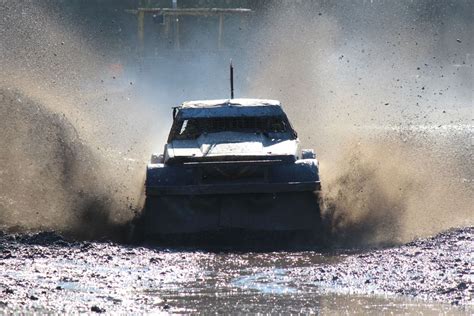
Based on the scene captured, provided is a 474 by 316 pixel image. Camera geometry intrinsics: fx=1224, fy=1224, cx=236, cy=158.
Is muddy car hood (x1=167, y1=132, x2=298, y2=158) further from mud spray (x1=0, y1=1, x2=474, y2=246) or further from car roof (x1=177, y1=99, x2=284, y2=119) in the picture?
mud spray (x1=0, y1=1, x2=474, y2=246)

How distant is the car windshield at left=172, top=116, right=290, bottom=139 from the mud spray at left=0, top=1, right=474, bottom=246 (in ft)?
3.04

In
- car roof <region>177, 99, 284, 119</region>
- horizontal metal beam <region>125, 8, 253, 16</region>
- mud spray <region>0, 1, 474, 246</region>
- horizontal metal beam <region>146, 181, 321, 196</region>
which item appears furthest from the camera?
horizontal metal beam <region>125, 8, 253, 16</region>

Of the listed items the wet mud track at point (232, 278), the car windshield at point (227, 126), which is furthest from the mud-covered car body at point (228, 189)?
the car windshield at point (227, 126)

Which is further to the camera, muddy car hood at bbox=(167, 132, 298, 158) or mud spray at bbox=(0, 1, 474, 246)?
mud spray at bbox=(0, 1, 474, 246)

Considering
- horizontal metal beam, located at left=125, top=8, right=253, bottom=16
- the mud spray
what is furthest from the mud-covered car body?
horizontal metal beam, located at left=125, top=8, right=253, bottom=16

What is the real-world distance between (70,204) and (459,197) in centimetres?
512

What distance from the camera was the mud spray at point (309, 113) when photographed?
48.4 feet

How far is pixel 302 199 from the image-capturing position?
44.8 ft

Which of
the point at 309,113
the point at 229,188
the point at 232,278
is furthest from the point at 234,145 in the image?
the point at 309,113

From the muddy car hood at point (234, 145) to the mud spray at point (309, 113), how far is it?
0.83 m

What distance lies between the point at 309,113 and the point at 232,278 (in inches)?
573

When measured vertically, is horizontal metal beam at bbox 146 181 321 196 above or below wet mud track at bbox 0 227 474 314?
above

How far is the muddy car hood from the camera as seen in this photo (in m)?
13.8

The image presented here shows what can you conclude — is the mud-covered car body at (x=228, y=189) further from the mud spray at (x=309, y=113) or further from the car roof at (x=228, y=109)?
the car roof at (x=228, y=109)
